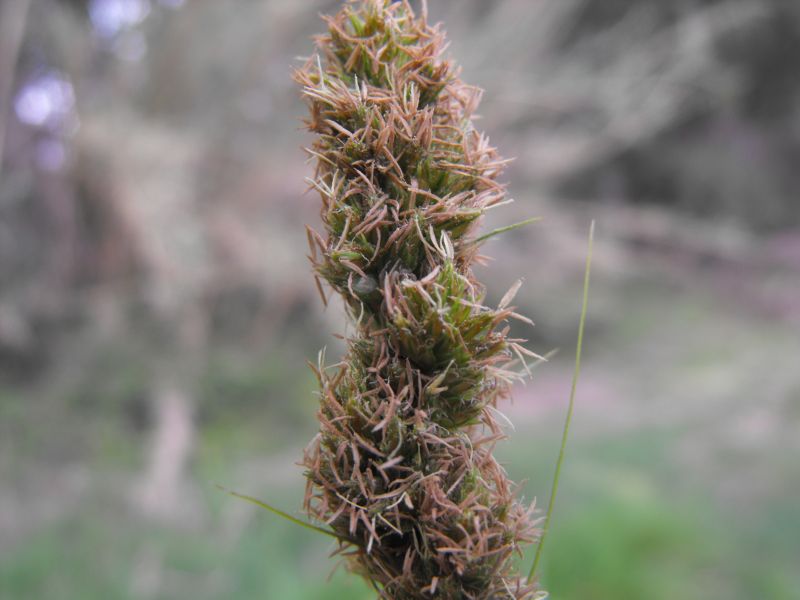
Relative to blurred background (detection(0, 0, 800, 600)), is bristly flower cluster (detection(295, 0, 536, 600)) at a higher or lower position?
lower

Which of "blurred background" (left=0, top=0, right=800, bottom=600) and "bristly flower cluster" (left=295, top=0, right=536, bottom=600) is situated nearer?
"bristly flower cluster" (left=295, top=0, right=536, bottom=600)

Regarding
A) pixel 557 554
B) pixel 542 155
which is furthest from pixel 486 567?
pixel 542 155

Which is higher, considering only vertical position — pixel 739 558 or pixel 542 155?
pixel 542 155

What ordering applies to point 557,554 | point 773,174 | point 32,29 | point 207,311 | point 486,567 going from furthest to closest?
point 773,174
point 207,311
point 32,29
point 557,554
point 486,567

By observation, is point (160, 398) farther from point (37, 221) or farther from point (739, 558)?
point (739, 558)
